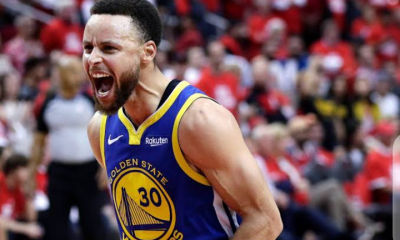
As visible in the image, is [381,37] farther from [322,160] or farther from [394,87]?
[322,160]

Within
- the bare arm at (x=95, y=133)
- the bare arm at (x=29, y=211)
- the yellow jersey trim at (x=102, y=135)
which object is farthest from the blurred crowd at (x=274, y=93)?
the yellow jersey trim at (x=102, y=135)

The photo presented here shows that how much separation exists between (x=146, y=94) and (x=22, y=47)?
25.6 ft

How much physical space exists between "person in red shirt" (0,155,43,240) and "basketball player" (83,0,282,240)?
388 cm

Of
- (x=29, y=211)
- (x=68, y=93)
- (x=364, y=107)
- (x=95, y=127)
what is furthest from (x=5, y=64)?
(x=95, y=127)

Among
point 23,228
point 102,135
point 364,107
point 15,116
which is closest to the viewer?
point 102,135

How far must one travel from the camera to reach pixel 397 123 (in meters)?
10.4

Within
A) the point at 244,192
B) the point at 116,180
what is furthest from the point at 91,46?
the point at 244,192

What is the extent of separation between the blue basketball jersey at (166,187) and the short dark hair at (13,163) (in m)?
3.94

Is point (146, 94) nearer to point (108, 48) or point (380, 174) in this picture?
point (108, 48)

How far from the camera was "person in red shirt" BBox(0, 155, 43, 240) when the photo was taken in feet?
22.2

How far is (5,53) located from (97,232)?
4.53 meters

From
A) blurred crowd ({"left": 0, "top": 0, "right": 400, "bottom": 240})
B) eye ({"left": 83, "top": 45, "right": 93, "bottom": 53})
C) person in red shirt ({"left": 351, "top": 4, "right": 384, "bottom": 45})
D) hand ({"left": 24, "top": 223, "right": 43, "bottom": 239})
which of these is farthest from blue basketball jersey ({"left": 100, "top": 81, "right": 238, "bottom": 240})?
person in red shirt ({"left": 351, "top": 4, "right": 384, "bottom": 45})

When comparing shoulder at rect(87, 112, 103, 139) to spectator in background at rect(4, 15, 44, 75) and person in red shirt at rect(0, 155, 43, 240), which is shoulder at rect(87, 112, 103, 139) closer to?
person in red shirt at rect(0, 155, 43, 240)

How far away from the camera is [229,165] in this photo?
111 inches
